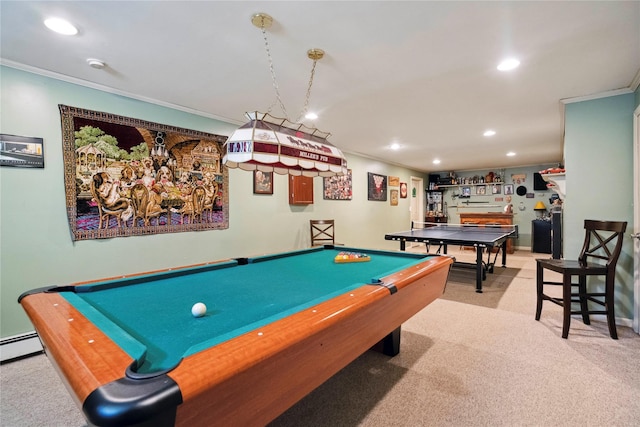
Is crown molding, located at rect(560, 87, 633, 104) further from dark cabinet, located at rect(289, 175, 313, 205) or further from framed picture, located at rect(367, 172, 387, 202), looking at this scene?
framed picture, located at rect(367, 172, 387, 202)

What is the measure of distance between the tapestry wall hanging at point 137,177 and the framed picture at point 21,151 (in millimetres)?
170

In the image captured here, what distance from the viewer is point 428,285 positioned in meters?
1.99

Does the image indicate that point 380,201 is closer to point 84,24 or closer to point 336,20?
point 336,20

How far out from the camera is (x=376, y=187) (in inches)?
266

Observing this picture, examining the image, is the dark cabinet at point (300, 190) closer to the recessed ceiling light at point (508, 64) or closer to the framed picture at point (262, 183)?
the framed picture at point (262, 183)

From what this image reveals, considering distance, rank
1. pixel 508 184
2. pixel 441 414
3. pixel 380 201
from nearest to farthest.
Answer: pixel 441 414 < pixel 380 201 < pixel 508 184

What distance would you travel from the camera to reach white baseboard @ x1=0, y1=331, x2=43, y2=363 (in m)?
2.28

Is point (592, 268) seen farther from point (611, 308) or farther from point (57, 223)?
point (57, 223)

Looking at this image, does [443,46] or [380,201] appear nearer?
[443,46]

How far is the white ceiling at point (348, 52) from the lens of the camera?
170 centimetres

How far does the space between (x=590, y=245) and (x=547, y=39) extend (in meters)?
2.18

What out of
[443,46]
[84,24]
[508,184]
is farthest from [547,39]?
[508,184]

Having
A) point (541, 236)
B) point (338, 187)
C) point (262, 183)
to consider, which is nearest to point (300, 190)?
point (262, 183)

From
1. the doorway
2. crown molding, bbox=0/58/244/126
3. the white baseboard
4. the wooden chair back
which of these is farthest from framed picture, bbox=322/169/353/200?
the white baseboard
